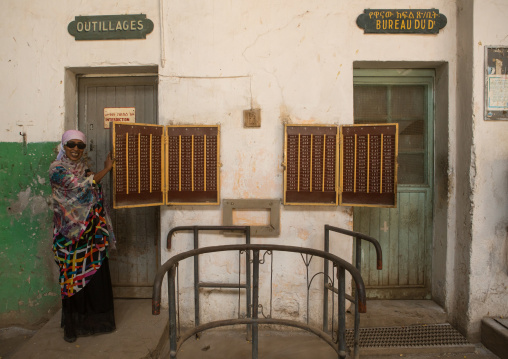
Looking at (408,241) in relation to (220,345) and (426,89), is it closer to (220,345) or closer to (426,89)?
(426,89)

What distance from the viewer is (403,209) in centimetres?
327

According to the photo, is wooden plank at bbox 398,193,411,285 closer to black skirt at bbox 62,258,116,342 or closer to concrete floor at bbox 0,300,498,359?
concrete floor at bbox 0,300,498,359

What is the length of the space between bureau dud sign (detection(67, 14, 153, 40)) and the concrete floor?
8.61 ft

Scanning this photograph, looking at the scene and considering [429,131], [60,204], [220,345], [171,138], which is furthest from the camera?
[429,131]

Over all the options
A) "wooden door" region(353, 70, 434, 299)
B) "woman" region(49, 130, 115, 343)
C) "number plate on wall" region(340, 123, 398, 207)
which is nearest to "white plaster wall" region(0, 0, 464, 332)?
"number plate on wall" region(340, 123, 398, 207)

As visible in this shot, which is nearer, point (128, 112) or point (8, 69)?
point (8, 69)

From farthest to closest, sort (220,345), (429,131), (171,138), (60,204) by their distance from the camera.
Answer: (429,131)
(171,138)
(220,345)
(60,204)

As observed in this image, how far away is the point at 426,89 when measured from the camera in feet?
10.6

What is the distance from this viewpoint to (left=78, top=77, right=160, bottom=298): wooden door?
3258mm

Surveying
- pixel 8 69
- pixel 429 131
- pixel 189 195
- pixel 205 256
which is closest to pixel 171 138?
pixel 189 195

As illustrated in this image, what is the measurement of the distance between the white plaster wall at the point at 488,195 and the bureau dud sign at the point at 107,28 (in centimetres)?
309

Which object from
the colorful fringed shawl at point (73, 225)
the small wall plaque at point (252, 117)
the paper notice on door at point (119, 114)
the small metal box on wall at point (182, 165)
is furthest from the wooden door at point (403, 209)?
the colorful fringed shawl at point (73, 225)

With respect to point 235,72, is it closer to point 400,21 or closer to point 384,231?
point 400,21

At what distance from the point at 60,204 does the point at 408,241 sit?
10.9 feet
